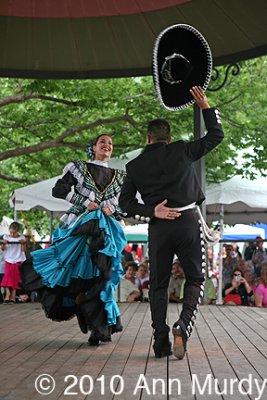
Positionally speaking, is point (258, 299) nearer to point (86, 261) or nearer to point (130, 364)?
point (86, 261)

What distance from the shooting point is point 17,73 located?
1163 cm

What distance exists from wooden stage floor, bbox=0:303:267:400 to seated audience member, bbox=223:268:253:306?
3325mm

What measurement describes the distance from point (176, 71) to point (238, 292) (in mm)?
6521

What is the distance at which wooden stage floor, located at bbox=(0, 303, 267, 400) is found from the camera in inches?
186

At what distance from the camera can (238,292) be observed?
12.8 metres

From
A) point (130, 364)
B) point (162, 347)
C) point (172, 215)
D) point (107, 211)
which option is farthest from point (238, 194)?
point (130, 364)

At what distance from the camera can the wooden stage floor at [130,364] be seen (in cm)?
473

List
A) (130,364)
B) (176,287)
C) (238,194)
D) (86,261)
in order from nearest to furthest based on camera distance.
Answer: (130,364) → (86,261) → (176,287) → (238,194)

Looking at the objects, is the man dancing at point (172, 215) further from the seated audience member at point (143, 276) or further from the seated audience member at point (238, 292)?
the seated audience member at point (143, 276)

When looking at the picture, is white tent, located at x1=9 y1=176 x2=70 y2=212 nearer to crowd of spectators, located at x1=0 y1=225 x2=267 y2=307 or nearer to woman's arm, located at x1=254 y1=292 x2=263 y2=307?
crowd of spectators, located at x1=0 y1=225 x2=267 y2=307

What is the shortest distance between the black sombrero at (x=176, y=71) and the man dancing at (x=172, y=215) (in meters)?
0.29

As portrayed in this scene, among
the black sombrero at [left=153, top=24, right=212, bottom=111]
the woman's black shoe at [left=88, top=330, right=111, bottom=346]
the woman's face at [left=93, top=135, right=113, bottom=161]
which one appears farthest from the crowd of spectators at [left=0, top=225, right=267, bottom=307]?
the black sombrero at [left=153, top=24, right=212, bottom=111]

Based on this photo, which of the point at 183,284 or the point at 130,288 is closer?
the point at 183,284

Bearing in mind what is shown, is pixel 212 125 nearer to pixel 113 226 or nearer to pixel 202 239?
pixel 202 239
